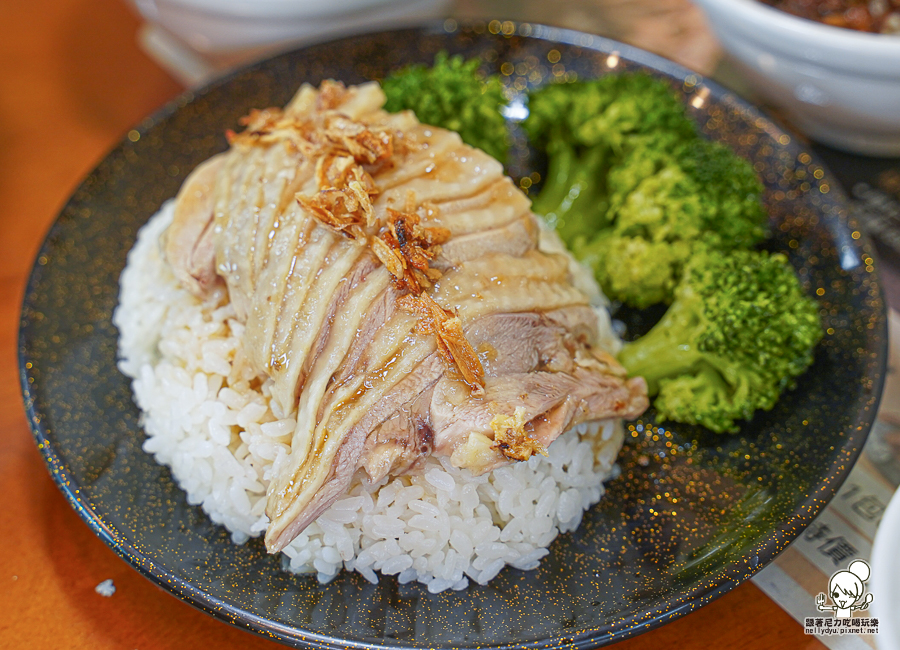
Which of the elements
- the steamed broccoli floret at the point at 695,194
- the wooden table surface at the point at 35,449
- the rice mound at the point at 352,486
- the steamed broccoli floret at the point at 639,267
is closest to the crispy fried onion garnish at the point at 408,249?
the rice mound at the point at 352,486

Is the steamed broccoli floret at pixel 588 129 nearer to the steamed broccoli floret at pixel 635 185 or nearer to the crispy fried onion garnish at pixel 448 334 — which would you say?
the steamed broccoli floret at pixel 635 185

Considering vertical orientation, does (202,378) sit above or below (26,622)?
above

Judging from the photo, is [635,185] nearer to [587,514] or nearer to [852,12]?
[587,514]

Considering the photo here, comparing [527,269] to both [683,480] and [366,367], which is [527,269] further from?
[683,480]

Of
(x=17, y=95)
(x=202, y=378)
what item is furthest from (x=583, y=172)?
(x=17, y=95)

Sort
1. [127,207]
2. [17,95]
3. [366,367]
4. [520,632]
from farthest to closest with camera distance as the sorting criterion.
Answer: [17,95] → [127,207] → [366,367] → [520,632]

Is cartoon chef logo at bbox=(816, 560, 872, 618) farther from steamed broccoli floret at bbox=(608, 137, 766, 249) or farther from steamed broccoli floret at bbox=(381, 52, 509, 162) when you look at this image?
steamed broccoli floret at bbox=(381, 52, 509, 162)
